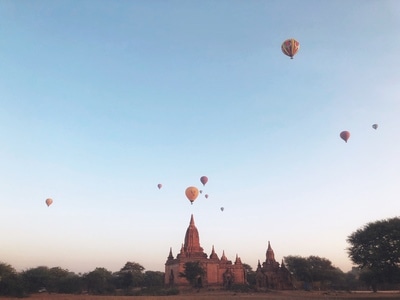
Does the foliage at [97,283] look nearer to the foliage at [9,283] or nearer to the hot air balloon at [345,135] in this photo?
the foliage at [9,283]

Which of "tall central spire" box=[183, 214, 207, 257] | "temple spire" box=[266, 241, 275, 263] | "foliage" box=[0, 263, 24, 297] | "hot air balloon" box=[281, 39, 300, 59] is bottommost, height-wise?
"foliage" box=[0, 263, 24, 297]

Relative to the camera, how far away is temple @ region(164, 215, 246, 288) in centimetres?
6266

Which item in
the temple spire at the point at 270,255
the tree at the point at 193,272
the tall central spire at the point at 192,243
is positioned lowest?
the tree at the point at 193,272

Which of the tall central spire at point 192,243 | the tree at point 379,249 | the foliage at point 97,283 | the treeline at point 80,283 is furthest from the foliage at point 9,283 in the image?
the tree at point 379,249

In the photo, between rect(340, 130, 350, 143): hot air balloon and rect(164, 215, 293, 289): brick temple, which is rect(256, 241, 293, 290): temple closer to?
rect(164, 215, 293, 289): brick temple

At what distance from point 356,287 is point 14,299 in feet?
200

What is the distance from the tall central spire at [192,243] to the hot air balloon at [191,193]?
22374mm

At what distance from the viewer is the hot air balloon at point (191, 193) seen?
48281 millimetres

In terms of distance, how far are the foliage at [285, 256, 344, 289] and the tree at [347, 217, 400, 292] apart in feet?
70.7

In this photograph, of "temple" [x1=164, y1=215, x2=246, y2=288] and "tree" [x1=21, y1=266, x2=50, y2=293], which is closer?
"tree" [x1=21, y1=266, x2=50, y2=293]

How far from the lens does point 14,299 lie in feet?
140

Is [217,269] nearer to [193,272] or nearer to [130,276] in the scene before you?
[193,272]

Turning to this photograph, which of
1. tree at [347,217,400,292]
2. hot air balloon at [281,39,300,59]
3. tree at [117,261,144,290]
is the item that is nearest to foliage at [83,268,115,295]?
tree at [117,261,144,290]

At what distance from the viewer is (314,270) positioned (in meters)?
64.9
